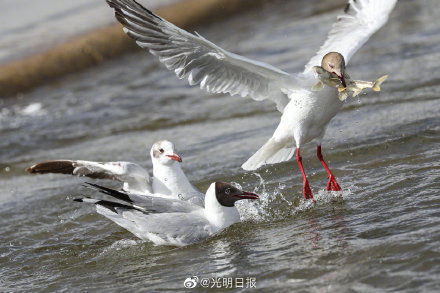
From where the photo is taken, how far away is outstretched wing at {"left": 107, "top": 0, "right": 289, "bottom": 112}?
6246mm

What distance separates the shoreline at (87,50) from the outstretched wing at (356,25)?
794cm

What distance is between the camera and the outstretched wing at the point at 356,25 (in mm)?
7363

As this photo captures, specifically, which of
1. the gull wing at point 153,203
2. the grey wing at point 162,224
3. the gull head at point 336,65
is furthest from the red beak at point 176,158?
the gull head at point 336,65

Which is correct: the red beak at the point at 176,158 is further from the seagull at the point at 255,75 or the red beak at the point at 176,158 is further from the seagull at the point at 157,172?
the seagull at the point at 255,75

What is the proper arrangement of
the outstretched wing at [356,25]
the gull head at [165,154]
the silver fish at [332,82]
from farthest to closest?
the outstretched wing at [356,25] < the gull head at [165,154] < the silver fish at [332,82]

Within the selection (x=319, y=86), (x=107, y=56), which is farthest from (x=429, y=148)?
(x=107, y=56)

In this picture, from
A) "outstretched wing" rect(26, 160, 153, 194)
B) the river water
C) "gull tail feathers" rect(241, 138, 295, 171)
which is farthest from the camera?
the river water

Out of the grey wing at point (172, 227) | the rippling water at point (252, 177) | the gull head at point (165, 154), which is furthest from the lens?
the gull head at point (165, 154)

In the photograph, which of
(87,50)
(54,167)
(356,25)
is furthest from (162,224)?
(87,50)

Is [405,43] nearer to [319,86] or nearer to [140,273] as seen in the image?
[319,86]

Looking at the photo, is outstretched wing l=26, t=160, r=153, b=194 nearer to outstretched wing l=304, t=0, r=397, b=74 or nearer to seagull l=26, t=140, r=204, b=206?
seagull l=26, t=140, r=204, b=206

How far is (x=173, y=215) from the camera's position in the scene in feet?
19.3

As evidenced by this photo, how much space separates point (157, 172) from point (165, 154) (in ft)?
0.70

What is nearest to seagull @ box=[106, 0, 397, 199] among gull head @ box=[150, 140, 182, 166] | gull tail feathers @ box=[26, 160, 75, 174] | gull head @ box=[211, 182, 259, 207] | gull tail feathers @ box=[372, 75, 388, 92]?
gull tail feathers @ box=[372, 75, 388, 92]
